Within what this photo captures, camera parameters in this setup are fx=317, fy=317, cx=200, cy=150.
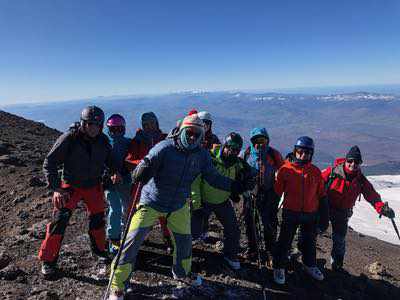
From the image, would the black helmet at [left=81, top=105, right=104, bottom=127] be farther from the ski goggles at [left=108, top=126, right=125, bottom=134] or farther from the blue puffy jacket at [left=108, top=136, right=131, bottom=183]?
the ski goggles at [left=108, top=126, right=125, bottom=134]

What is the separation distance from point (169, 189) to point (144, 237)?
890 millimetres

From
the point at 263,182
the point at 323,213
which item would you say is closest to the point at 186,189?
the point at 263,182

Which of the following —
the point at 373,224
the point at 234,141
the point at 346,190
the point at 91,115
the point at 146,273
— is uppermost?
the point at 91,115

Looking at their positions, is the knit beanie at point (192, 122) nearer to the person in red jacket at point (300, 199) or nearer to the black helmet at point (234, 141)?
the black helmet at point (234, 141)

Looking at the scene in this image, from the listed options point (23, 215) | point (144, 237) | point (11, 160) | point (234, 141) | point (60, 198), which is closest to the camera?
point (144, 237)

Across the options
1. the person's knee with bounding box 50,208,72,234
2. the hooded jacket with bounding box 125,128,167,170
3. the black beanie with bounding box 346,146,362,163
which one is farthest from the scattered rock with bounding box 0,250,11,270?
the black beanie with bounding box 346,146,362,163

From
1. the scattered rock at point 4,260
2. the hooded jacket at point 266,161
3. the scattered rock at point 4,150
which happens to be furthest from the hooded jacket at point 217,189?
the scattered rock at point 4,150

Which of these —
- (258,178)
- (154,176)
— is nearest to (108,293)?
(154,176)

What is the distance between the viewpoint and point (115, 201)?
23.2 feet

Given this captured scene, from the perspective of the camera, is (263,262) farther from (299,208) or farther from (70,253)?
(70,253)

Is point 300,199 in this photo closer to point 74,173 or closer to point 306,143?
point 306,143

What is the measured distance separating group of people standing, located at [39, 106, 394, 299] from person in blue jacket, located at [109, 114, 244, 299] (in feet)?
0.05

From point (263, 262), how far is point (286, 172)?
238cm

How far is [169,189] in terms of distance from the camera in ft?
17.1
